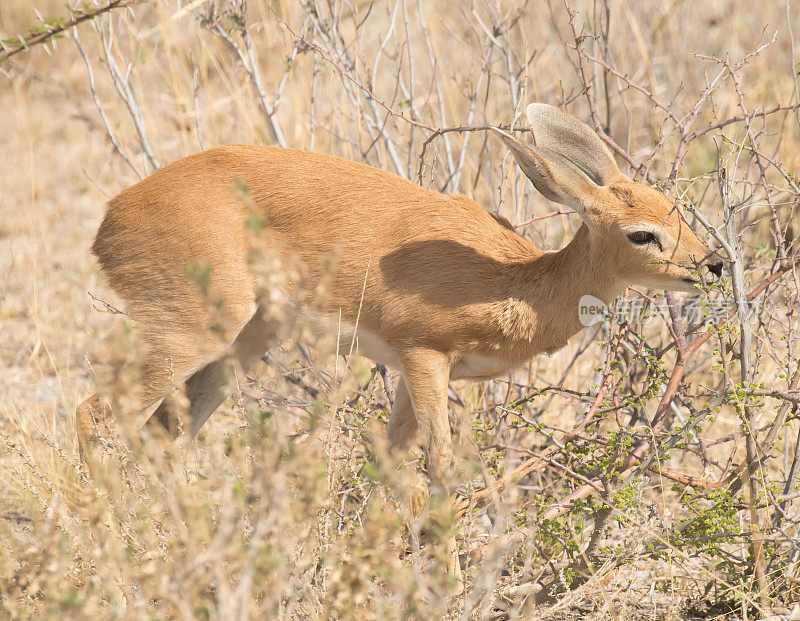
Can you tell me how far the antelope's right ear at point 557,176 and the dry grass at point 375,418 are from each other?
1.01 ft

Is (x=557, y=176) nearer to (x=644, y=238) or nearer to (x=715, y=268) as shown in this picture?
(x=644, y=238)

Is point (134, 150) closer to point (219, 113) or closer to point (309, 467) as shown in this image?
point (219, 113)

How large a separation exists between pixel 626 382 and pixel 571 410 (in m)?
0.56

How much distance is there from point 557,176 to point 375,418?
130cm

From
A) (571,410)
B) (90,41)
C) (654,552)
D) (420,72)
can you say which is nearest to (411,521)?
(654,552)

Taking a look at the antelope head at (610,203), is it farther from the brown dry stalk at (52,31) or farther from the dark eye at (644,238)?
the brown dry stalk at (52,31)

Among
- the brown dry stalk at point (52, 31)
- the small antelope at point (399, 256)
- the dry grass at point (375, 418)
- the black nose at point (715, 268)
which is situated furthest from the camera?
the small antelope at point (399, 256)

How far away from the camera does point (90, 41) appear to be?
9.77 metres

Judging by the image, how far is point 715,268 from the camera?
3.69m

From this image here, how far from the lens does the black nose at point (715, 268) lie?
368 centimetres

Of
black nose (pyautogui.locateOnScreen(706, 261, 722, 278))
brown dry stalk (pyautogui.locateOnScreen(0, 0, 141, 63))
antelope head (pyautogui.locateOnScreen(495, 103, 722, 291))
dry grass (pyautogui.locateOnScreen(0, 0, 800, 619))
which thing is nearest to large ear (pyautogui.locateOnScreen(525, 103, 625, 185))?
antelope head (pyautogui.locateOnScreen(495, 103, 722, 291))

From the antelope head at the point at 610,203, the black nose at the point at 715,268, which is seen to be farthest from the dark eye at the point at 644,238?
the black nose at the point at 715,268

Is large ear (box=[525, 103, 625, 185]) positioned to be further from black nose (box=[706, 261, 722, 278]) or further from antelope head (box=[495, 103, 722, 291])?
black nose (box=[706, 261, 722, 278])

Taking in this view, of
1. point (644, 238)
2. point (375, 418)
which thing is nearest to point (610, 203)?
point (644, 238)
